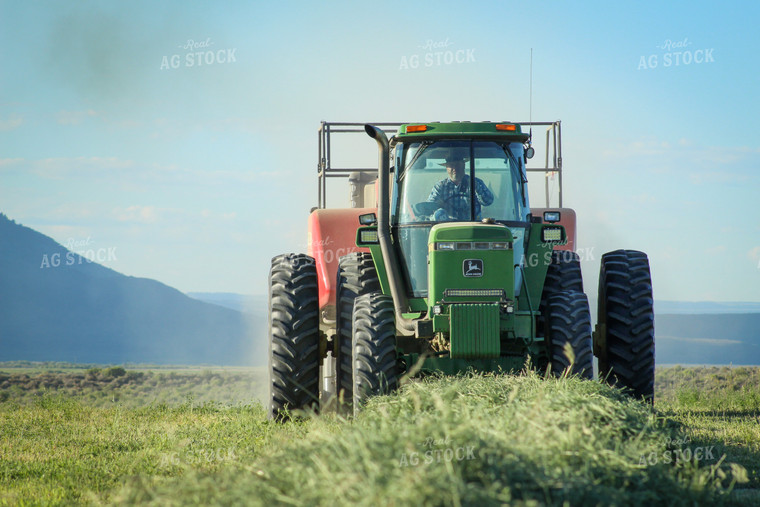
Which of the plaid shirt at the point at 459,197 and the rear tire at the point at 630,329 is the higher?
Answer: the plaid shirt at the point at 459,197

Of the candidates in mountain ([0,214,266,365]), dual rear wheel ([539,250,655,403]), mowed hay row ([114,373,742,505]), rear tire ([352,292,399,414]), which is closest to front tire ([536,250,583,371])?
dual rear wheel ([539,250,655,403])

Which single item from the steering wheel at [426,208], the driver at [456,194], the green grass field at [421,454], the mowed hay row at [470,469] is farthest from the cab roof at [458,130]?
the mowed hay row at [470,469]

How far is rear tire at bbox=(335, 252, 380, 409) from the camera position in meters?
7.87

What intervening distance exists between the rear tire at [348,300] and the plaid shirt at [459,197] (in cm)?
91

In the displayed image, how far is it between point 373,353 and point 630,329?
2954mm

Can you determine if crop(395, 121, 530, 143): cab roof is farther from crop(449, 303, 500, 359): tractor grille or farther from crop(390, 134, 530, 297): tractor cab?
crop(449, 303, 500, 359): tractor grille

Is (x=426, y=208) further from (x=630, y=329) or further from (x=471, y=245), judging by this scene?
(x=630, y=329)

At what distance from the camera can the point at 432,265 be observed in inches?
295

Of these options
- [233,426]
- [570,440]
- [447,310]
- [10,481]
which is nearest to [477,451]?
[570,440]

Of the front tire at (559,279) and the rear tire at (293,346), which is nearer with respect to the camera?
the front tire at (559,279)

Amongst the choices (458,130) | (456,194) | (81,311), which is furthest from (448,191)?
(81,311)

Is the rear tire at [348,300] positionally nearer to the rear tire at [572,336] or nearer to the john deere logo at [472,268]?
the john deere logo at [472,268]

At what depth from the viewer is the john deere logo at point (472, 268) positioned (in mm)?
7457

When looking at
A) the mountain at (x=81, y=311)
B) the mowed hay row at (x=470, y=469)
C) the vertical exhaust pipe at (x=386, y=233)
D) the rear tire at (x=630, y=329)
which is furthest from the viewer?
the mountain at (x=81, y=311)
